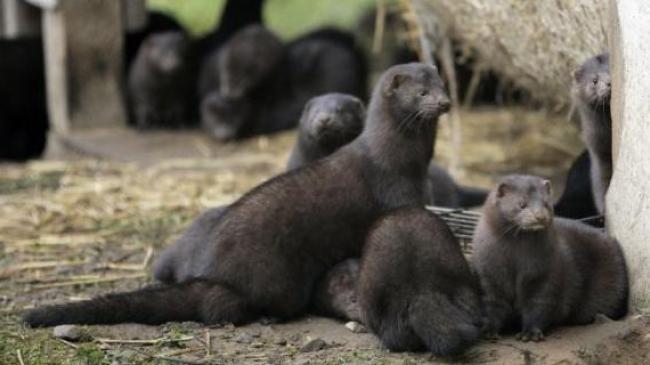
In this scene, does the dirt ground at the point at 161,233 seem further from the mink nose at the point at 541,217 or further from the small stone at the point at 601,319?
the mink nose at the point at 541,217

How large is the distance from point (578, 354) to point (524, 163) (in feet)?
17.4

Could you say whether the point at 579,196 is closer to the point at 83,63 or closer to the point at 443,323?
the point at 443,323

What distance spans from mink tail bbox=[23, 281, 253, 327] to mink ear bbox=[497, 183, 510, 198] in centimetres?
126

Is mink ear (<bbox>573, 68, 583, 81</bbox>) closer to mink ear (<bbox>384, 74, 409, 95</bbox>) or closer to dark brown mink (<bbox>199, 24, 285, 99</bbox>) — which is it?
mink ear (<bbox>384, 74, 409, 95</bbox>)

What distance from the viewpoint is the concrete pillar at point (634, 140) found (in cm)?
498

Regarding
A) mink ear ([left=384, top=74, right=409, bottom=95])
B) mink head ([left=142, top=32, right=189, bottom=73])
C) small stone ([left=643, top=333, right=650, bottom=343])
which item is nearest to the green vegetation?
mink head ([left=142, top=32, right=189, bottom=73])

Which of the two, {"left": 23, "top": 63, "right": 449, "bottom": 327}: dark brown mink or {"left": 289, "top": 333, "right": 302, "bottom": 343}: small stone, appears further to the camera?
{"left": 23, "top": 63, "right": 449, "bottom": 327}: dark brown mink

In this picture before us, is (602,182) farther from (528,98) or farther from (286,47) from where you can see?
(286,47)

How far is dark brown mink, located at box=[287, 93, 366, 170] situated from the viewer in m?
6.43

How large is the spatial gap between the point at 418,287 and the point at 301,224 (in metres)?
0.84

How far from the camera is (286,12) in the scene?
53.5ft

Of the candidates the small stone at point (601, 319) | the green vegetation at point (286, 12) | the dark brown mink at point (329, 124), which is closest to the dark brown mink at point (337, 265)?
the dark brown mink at point (329, 124)

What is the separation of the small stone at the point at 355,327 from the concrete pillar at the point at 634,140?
119 cm

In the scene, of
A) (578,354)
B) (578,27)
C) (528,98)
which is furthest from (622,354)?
(528,98)
